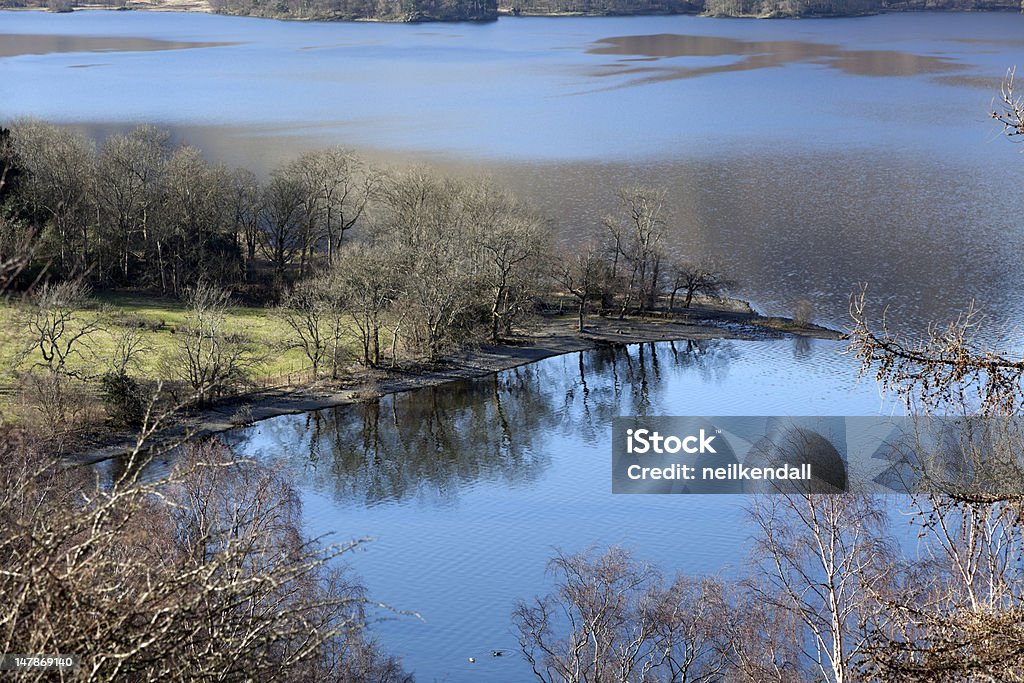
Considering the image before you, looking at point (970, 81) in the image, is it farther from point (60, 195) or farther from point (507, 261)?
point (60, 195)

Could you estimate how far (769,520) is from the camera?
22047 millimetres

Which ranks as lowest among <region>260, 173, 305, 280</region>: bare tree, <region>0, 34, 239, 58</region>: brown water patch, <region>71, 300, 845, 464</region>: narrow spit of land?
<region>71, 300, 845, 464</region>: narrow spit of land

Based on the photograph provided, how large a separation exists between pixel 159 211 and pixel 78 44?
91.5 m

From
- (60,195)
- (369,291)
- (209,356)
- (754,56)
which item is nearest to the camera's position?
(209,356)

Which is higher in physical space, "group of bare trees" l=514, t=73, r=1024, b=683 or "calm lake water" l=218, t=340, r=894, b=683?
"group of bare trees" l=514, t=73, r=1024, b=683

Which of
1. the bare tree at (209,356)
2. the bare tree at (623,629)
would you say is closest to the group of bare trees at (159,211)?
the bare tree at (209,356)

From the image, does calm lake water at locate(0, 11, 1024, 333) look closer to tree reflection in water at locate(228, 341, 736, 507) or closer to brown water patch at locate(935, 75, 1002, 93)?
brown water patch at locate(935, 75, 1002, 93)

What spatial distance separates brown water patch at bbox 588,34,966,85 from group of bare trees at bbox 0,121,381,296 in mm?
53323

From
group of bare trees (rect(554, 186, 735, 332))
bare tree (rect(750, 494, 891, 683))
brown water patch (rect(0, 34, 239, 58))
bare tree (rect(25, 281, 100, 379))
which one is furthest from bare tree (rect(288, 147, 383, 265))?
brown water patch (rect(0, 34, 239, 58))

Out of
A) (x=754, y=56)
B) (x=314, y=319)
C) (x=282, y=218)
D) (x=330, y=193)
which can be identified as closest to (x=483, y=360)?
(x=314, y=319)

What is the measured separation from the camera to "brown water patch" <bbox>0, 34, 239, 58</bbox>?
12106cm

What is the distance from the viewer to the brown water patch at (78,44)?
121 metres

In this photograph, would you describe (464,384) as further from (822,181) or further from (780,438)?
(822,181)

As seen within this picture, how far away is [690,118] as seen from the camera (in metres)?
80.3
